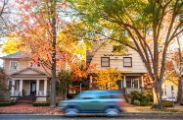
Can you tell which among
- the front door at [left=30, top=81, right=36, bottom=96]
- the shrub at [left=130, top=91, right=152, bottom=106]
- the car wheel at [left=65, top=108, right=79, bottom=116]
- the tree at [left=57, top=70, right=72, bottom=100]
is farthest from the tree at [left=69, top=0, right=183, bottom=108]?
the front door at [left=30, top=81, right=36, bottom=96]

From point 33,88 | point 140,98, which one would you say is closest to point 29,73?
point 33,88

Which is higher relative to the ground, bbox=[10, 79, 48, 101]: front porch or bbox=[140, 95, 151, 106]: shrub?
bbox=[10, 79, 48, 101]: front porch

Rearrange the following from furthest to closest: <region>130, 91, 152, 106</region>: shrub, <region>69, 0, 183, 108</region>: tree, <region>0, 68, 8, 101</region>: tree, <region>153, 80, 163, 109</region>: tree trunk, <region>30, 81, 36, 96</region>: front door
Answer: <region>30, 81, 36, 96</region>: front door → <region>0, 68, 8, 101</region>: tree → <region>130, 91, 152, 106</region>: shrub → <region>153, 80, 163, 109</region>: tree trunk → <region>69, 0, 183, 108</region>: tree

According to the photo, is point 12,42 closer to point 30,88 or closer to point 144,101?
point 30,88

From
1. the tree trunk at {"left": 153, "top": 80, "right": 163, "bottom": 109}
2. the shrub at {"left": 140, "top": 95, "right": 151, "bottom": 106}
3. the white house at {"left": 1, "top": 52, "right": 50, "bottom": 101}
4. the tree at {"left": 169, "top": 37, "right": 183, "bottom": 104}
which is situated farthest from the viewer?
the white house at {"left": 1, "top": 52, "right": 50, "bottom": 101}

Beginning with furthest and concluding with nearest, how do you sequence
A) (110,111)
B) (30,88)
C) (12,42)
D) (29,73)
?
1. (30,88)
2. (29,73)
3. (12,42)
4. (110,111)

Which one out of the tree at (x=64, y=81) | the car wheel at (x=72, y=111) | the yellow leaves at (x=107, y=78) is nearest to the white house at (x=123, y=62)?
the yellow leaves at (x=107, y=78)

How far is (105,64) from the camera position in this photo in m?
42.6

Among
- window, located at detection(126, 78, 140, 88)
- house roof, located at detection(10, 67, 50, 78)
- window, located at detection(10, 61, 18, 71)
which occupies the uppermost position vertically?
window, located at detection(10, 61, 18, 71)

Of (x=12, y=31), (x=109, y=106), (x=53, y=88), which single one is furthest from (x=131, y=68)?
(x=109, y=106)

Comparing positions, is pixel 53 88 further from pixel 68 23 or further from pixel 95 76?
pixel 95 76

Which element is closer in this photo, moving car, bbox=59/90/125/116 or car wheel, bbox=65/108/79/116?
moving car, bbox=59/90/125/116

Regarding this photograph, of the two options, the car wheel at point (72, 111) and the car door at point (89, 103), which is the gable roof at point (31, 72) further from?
the car door at point (89, 103)

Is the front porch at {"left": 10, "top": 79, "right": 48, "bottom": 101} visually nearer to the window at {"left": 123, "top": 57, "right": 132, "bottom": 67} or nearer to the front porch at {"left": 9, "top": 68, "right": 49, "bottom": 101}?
the front porch at {"left": 9, "top": 68, "right": 49, "bottom": 101}
